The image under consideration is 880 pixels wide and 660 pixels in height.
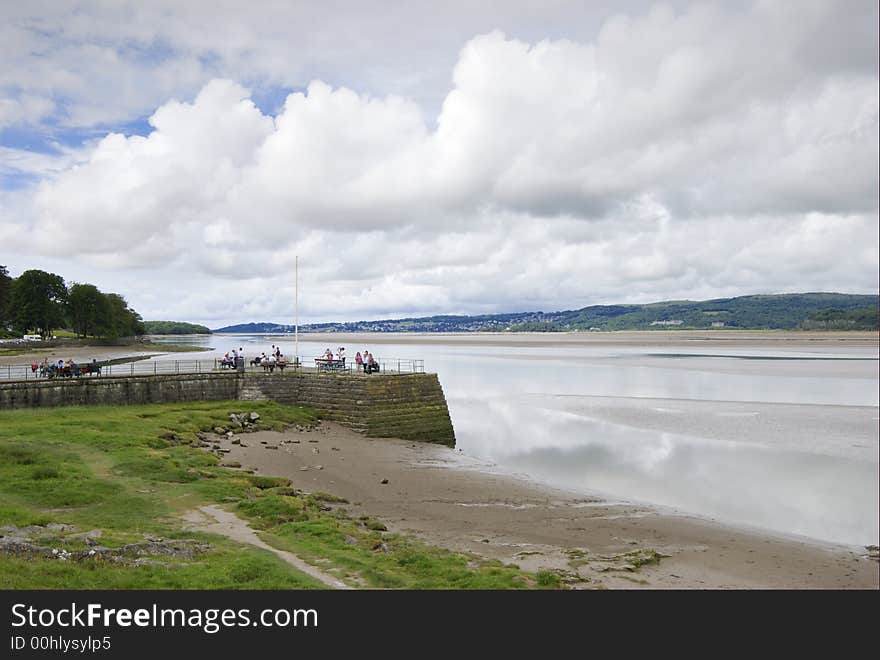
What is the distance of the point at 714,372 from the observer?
202 ft

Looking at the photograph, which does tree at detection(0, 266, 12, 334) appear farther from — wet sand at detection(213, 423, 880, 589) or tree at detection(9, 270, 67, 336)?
wet sand at detection(213, 423, 880, 589)

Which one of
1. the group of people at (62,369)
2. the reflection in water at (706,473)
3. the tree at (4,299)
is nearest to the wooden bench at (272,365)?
the group of people at (62,369)

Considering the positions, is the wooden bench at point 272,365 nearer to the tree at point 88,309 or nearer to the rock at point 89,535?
the rock at point 89,535

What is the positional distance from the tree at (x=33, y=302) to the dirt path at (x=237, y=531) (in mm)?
97880

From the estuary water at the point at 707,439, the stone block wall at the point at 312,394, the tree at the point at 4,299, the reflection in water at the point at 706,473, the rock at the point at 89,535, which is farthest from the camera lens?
the tree at the point at 4,299

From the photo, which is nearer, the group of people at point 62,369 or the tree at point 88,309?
the group of people at point 62,369

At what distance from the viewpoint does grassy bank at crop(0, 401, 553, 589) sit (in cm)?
1030

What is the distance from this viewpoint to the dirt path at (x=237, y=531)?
36.2 ft

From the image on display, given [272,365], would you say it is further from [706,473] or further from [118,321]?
[118,321]

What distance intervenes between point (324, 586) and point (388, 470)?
42.9 feet

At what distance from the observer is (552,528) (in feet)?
55.1

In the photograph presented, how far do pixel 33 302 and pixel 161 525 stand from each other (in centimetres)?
9985

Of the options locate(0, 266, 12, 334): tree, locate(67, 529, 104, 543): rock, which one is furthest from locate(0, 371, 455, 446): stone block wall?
locate(0, 266, 12, 334): tree
